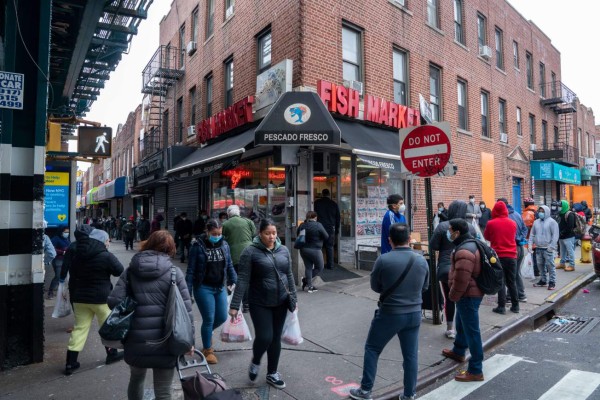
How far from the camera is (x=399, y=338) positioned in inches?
153

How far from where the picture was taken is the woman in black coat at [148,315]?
3240 millimetres

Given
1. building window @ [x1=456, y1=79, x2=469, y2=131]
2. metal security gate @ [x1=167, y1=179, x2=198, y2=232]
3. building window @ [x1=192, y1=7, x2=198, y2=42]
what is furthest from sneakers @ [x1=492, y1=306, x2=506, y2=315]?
building window @ [x1=192, y1=7, x2=198, y2=42]

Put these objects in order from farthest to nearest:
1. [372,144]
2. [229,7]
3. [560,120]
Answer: [560,120], [229,7], [372,144]

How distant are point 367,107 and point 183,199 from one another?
982 cm

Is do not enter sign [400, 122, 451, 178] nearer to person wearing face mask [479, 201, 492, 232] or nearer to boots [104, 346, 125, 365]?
boots [104, 346, 125, 365]

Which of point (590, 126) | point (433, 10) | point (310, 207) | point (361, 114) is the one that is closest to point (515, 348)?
point (310, 207)

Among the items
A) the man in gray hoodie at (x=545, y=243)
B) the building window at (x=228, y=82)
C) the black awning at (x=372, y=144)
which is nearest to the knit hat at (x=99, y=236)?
the black awning at (x=372, y=144)

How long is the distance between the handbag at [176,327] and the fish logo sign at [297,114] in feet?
20.1

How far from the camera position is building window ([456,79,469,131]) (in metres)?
15.3

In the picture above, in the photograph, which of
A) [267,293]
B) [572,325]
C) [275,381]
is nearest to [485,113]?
[572,325]

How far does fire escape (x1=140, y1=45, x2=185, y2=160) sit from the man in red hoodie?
14543mm

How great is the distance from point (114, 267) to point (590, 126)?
120ft

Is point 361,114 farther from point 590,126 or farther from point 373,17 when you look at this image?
point 590,126

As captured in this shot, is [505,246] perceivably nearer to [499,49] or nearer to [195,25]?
[499,49]
